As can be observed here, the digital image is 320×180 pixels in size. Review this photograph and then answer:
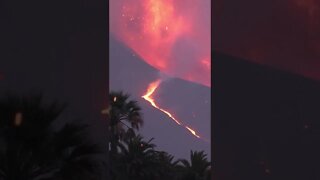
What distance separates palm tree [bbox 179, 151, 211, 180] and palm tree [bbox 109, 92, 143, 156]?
11.5ft

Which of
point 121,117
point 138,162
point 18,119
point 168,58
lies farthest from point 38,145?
point 168,58

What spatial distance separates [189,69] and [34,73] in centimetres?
4617

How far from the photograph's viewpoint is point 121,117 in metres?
25.7

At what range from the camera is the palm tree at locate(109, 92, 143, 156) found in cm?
2495

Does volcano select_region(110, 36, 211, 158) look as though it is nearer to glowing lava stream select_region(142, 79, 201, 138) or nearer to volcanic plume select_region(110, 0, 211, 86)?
glowing lava stream select_region(142, 79, 201, 138)

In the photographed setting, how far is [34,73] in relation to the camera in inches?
466

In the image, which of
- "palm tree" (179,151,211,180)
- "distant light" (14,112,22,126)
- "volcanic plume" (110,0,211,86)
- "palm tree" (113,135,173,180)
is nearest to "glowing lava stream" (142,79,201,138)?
"volcanic plume" (110,0,211,86)

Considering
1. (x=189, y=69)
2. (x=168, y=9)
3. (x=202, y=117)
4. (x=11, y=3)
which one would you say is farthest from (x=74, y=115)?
(x=202, y=117)

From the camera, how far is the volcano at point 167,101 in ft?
196

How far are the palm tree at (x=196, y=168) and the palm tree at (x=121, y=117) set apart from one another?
351cm
